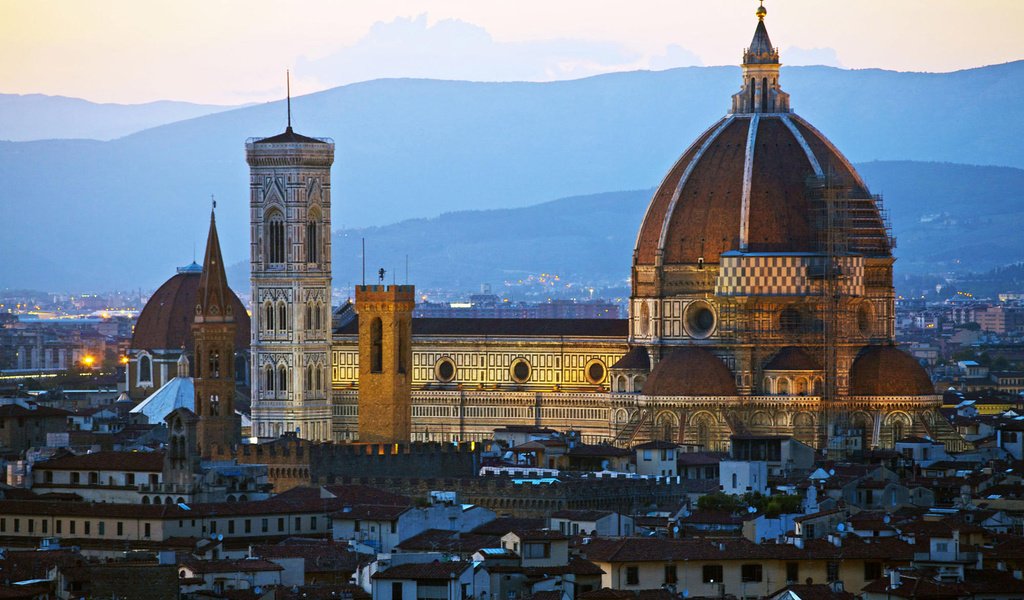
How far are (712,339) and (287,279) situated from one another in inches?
663

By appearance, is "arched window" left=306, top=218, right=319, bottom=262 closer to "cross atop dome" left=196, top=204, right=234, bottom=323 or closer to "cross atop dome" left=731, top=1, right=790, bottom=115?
"cross atop dome" left=196, top=204, right=234, bottom=323

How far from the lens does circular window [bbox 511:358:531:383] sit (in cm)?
13162

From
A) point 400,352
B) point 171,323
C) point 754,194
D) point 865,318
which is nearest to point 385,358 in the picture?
point 400,352

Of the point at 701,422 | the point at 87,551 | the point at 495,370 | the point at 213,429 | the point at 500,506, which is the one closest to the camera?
the point at 87,551

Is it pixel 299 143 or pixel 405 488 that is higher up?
pixel 299 143

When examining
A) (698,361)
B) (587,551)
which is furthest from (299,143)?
(587,551)

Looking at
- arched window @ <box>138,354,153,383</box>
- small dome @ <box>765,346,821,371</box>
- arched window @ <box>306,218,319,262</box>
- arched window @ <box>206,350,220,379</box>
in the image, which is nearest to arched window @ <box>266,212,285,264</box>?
arched window @ <box>306,218,319,262</box>

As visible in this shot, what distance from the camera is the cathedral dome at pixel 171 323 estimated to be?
164 meters

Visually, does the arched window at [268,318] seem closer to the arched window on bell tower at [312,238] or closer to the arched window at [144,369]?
the arched window on bell tower at [312,238]

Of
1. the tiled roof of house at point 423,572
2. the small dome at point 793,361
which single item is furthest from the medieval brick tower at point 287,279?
the tiled roof of house at point 423,572

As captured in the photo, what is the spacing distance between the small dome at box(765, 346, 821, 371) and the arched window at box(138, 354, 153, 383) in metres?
48.6

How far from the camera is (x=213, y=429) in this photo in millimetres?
113438

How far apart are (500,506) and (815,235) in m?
35.8

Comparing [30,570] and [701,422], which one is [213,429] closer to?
[701,422]
